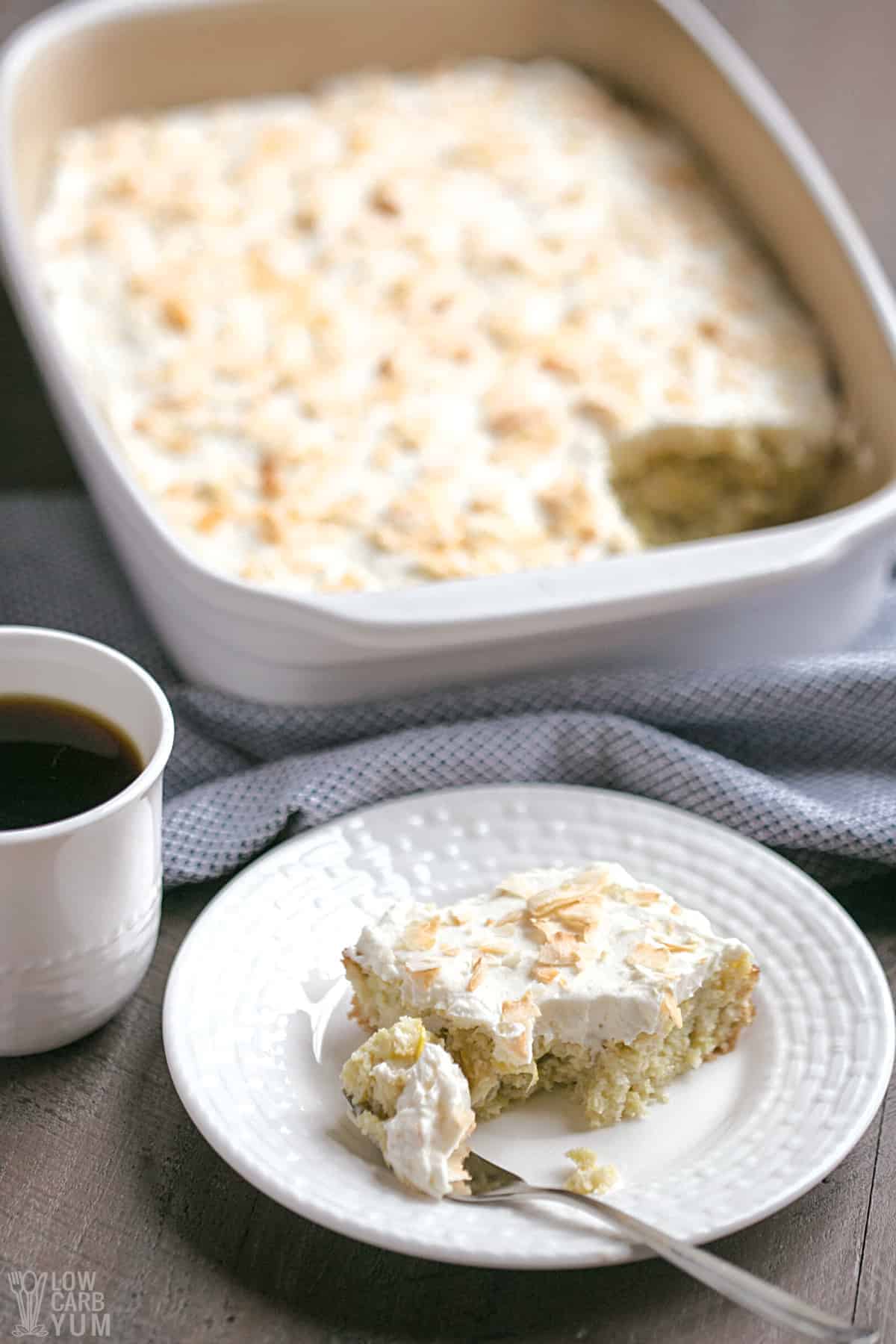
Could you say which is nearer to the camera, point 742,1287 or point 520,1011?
point 742,1287

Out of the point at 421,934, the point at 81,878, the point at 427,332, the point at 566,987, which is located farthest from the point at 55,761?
the point at 427,332

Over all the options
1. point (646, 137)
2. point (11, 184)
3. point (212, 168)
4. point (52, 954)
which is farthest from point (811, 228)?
point (52, 954)

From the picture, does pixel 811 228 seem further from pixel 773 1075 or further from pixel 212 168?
pixel 773 1075

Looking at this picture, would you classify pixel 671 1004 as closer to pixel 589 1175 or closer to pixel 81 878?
pixel 589 1175

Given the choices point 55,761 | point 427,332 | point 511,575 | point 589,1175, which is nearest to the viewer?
point 589,1175

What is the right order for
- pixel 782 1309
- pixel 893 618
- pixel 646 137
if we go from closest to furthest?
pixel 782 1309, pixel 893 618, pixel 646 137

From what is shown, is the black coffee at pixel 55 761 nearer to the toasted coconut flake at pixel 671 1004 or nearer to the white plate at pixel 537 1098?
the white plate at pixel 537 1098

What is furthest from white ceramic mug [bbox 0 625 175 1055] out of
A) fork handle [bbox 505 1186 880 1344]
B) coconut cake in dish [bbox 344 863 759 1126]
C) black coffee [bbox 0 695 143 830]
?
fork handle [bbox 505 1186 880 1344]
